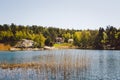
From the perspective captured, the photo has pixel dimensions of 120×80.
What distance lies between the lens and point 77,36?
489 feet

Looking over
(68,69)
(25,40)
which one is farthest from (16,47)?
(68,69)

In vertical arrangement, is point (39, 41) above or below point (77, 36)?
below

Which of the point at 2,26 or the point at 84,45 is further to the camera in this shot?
the point at 2,26

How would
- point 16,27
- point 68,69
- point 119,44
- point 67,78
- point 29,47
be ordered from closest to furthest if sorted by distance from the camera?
point 67,78 → point 68,69 → point 119,44 → point 29,47 → point 16,27

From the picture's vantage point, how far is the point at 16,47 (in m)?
140

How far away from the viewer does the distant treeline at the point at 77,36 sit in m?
122

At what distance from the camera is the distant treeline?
122 meters

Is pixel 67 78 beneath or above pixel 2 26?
beneath

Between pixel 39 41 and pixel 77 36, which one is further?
pixel 77 36

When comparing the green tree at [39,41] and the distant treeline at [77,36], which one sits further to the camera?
the green tree at [39,41]

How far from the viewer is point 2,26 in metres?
166

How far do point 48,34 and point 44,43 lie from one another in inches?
830

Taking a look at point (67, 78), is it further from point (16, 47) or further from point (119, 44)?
point (16, 47)

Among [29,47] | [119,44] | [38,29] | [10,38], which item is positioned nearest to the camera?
[119,44]
